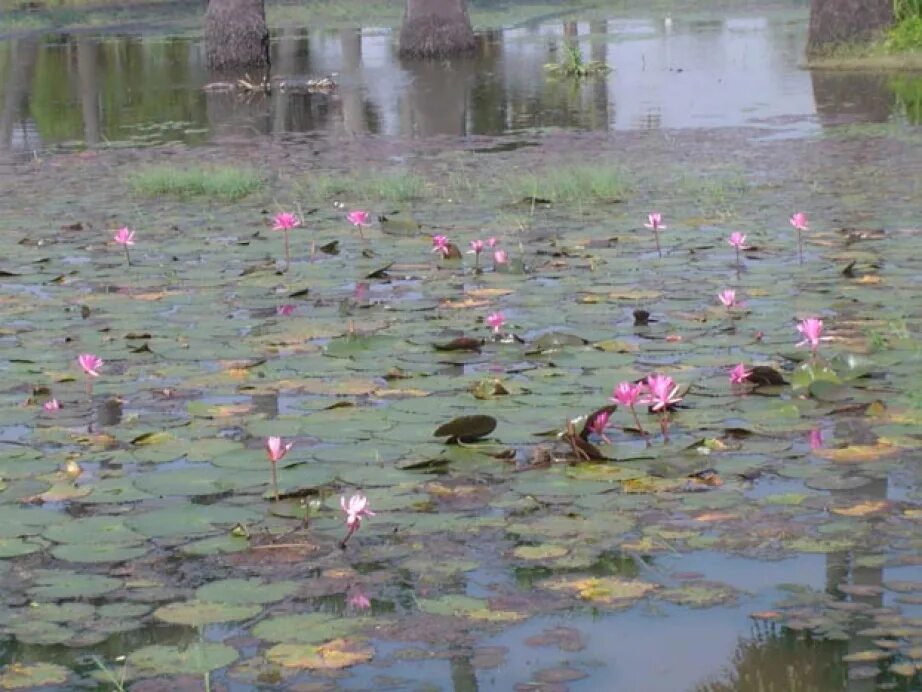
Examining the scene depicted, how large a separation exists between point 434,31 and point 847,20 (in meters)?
6.00

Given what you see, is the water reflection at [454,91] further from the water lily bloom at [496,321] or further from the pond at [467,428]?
the water lily bloom at [496,321]

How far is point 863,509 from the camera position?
4062 mm

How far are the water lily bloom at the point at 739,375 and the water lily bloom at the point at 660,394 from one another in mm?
261

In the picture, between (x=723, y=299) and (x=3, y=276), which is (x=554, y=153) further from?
(x=723, y=299)

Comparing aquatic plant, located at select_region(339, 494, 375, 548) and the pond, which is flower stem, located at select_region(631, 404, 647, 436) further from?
aquatic plant, located at select_region(339, 494, 375, 548)

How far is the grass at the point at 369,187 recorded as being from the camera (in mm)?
9992

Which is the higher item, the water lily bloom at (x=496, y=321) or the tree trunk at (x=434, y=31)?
the tree trunk at (x=434, y=31)

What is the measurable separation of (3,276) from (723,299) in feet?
10.9

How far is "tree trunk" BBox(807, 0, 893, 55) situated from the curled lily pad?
14.7 m

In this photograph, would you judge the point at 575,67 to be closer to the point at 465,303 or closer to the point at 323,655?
the point at 465,303

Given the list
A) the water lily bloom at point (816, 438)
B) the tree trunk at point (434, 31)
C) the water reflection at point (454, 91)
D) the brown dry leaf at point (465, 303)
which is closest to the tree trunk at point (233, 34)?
the water reflection at point (454, 91)

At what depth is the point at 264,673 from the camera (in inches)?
128

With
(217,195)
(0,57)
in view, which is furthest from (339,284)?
(0,57)

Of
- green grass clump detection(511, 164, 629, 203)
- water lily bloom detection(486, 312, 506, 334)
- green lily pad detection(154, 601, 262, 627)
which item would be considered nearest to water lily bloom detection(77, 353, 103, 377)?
water lily bloom detection(486, 312, 506, 334)
